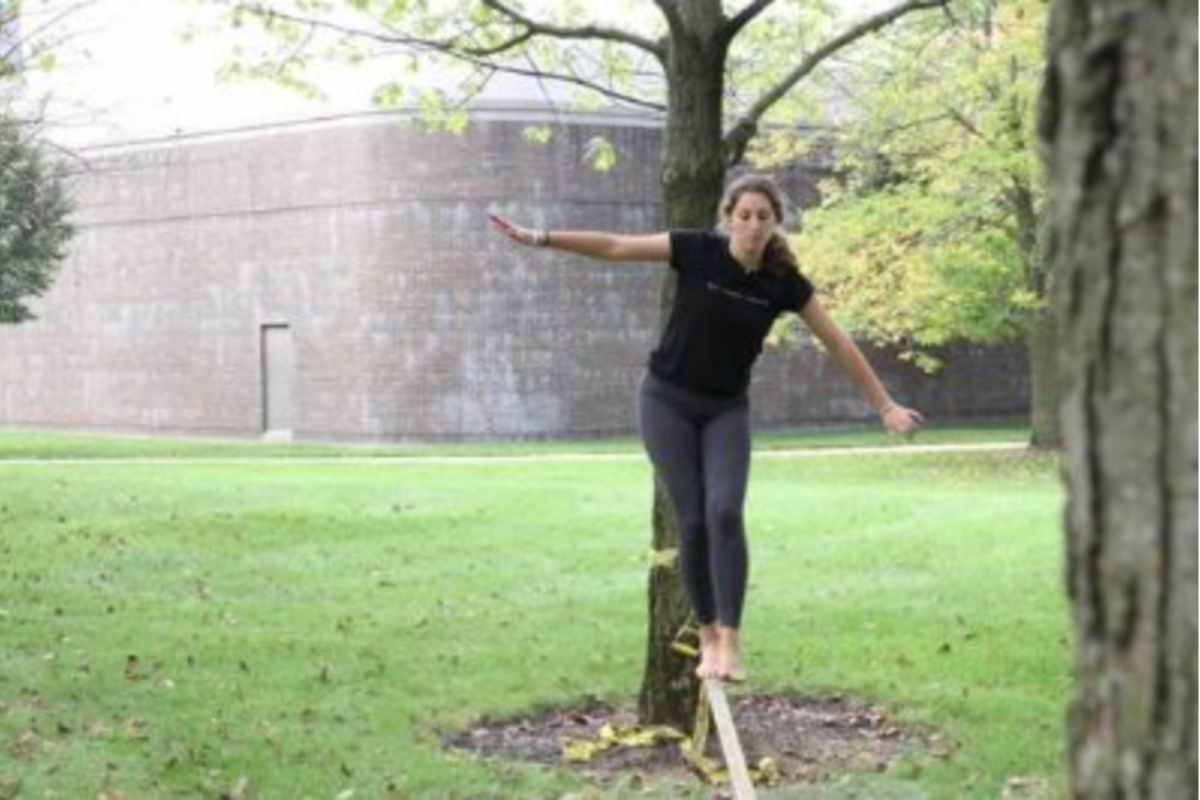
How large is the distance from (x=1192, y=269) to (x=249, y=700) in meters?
7.25

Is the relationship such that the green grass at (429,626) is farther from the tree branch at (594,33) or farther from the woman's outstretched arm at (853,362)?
the tree branch at (594,33)

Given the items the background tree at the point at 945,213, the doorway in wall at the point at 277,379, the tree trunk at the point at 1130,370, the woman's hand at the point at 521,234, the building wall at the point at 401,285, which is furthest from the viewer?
the doorway in wall at the point at 277,379

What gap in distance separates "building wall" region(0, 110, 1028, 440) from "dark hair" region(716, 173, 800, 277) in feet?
89.2

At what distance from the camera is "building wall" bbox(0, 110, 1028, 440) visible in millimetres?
33688

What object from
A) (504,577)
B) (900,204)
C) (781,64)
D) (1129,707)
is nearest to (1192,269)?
(1129,707)

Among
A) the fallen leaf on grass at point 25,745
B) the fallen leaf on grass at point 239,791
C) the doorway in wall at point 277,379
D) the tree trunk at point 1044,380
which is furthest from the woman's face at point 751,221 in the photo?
the doorway in wall at point 277,379

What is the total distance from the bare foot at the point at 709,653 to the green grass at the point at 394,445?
76.3 feet

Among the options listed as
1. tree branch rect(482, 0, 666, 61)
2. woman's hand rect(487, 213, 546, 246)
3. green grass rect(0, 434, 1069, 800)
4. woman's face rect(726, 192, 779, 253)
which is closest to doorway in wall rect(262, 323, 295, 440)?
green grass rect(0, 434, 1069, 800)

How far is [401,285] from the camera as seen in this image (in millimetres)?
33750

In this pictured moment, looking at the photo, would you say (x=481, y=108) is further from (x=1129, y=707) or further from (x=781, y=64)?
(x=1129, y=707)

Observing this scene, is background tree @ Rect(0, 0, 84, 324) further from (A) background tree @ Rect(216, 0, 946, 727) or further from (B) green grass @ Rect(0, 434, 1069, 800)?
(A) background tree @ Rect(216, 0, 946, 727)

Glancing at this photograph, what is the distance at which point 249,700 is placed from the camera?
8734mm

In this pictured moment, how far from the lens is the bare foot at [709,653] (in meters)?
6.30

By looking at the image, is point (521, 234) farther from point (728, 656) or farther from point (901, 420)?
point (728, 656)
